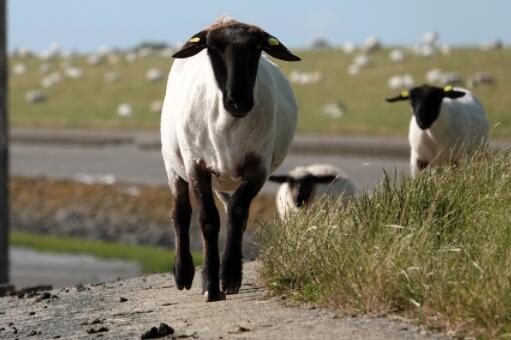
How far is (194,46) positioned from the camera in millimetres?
10680

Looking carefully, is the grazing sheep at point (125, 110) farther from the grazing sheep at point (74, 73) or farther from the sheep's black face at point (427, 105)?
the sheep's black face at point (427, 105)

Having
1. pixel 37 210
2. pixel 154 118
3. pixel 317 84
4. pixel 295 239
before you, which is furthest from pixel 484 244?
pixel 317 84

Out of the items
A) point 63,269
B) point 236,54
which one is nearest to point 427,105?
point 236,54

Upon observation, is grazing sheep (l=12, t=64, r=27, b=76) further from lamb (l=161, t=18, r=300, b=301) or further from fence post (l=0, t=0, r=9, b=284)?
lamb (l=161, t=18, r=300, b=301)

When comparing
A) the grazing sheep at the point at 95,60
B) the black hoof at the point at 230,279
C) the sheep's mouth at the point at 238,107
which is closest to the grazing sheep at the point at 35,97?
the grazing sheep at the point at 95,60

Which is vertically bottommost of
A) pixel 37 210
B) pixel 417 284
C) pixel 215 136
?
pixel 37 210

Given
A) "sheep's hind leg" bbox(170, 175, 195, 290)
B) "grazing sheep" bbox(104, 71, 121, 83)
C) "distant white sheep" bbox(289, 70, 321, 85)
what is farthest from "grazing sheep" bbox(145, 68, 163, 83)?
"sheep's hind leg" bbox(170, 175, 195, 290)

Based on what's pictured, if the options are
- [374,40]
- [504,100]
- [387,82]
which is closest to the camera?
[504,100]

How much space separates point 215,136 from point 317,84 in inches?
1910

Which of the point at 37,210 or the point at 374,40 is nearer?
the point at 37,210

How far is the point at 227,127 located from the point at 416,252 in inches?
84.0

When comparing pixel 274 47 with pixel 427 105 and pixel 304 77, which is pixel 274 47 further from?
pixel 304 77

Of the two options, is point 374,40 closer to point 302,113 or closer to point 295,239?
point 302,113

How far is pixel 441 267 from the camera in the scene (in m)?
9.04
